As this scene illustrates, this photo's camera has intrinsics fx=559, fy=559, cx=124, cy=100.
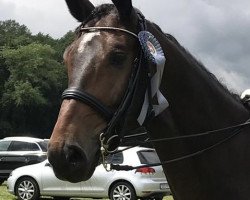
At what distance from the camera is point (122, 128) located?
3670 millimetres

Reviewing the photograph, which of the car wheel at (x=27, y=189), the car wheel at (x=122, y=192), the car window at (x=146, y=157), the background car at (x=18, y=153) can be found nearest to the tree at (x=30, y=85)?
the background car at (x=18, y=153)

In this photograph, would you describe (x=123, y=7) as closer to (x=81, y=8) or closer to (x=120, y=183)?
(x=81, y=8)

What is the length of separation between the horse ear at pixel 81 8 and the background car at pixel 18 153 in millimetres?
21361

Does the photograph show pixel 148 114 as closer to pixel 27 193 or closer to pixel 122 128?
pixel 122 128

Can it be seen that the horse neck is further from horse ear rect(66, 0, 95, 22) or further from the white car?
the white car

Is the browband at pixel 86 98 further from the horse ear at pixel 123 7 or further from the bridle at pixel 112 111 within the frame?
the horse ear at pixel 123 7

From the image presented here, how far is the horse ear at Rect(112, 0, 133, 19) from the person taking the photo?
12.5ft

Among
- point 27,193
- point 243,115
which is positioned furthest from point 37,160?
point 243,115

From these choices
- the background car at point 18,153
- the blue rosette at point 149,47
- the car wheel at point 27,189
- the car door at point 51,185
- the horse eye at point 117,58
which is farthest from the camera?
the background car at point 18,153

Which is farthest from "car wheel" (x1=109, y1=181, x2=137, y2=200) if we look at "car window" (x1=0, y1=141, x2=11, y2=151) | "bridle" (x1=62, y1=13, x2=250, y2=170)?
"bridle" (x1=62, y1=13, x2=250, y2=170)

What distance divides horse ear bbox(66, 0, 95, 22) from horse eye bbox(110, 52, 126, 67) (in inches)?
22.2

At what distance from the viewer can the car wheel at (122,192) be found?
1856 cm

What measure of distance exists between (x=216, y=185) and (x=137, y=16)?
1305 millimetres

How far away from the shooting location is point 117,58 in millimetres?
3662
